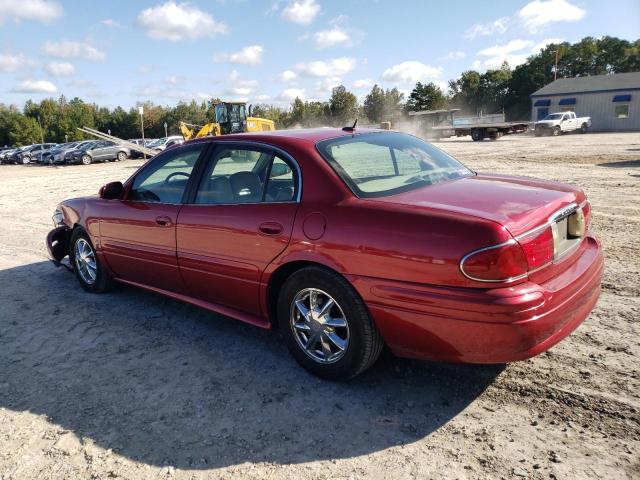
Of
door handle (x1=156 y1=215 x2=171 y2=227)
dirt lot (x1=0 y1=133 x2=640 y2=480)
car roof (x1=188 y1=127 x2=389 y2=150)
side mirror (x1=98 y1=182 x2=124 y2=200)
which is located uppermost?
car roof (x1=188 y1=127 x2=389 y2=150)

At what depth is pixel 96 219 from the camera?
4887mm

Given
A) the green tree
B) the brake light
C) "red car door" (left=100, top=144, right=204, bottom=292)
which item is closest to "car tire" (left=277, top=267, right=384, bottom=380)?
the brake light

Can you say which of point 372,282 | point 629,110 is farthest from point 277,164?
point 629,110

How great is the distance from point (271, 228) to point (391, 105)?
7961cm

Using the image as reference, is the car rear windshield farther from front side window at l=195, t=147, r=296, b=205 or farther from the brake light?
the brake light

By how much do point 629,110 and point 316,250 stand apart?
165 ft

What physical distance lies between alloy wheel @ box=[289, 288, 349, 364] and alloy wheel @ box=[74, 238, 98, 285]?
9.47 ft

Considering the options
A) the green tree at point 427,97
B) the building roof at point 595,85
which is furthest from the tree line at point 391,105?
the building roof at point 595,85

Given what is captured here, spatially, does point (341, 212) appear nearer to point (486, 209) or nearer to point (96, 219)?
point (486, 209)

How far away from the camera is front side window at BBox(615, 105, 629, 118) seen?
43.8 meters

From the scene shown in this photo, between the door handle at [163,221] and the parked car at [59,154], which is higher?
the parked car at [59,154]

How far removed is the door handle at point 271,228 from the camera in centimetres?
320

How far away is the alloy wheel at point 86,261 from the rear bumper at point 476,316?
11.4 feet

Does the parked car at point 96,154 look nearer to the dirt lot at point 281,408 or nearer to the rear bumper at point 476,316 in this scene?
the dirt lot at point 281,408
